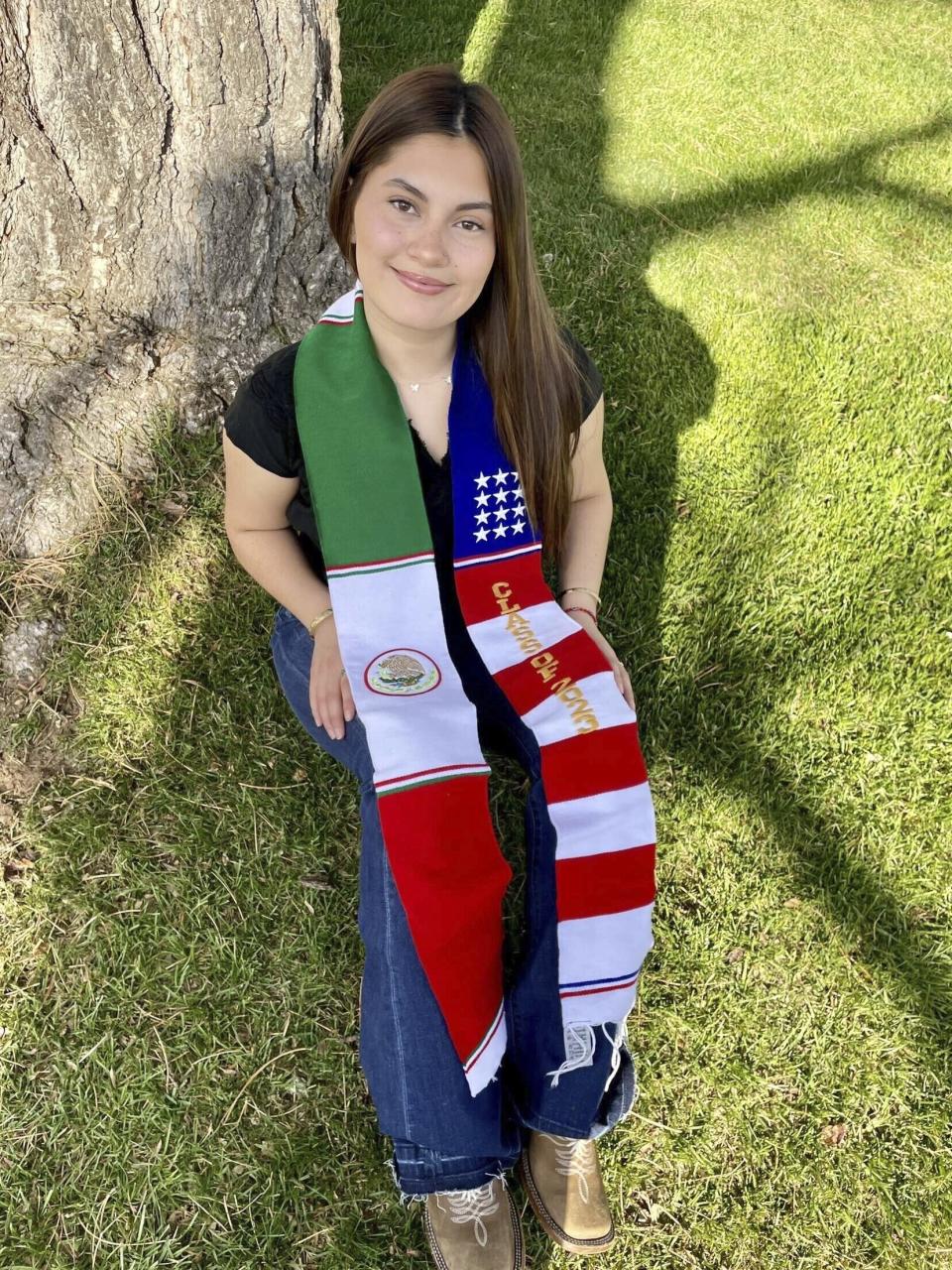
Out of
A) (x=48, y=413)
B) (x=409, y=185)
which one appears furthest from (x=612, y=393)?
(x=48, y=413)

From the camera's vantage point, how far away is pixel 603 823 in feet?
6.33

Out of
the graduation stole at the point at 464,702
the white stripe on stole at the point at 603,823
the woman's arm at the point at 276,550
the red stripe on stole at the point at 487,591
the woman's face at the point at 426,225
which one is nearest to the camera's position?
the woman's face at the point at 426,225

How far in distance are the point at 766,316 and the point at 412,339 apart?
5.72ft

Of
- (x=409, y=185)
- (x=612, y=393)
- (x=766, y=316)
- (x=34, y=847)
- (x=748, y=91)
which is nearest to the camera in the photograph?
(x=409, y=185)

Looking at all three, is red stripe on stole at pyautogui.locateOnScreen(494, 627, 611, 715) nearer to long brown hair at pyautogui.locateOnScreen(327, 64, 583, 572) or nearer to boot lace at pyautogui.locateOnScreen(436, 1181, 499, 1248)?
long brown hair at pyautogui.locateOnScreen(327, 64, 583, 572)

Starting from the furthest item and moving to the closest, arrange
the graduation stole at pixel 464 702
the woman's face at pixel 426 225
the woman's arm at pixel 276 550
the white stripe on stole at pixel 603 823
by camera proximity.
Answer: the woman's arm at pixel 276 550 < the white stripe on stole at pixel 603 823 < the graduation stole at pixel 464 702 < the woman's face at pixel 426 225

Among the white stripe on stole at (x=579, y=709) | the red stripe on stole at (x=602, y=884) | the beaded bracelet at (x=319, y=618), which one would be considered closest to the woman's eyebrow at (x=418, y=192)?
the beaded bracelet at (x=319, y=618)

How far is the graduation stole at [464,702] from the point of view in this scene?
1799 millimetres

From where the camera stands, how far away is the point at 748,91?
4168mm

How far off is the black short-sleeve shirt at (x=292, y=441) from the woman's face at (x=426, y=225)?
12.2 inches

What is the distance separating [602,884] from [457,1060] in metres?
0.43

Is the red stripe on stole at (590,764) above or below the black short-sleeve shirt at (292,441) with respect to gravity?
below

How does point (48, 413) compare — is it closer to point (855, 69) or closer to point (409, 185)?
point (409, 185)

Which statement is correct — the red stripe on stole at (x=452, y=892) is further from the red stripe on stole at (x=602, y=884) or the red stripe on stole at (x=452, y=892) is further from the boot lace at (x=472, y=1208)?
the boot lace at (x=472, y=1208)
